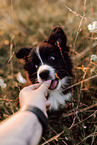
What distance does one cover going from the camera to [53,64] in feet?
8.07

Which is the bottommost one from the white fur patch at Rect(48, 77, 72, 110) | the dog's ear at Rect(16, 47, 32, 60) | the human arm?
the white fur patch at Rect(48, 77, 72, 110)

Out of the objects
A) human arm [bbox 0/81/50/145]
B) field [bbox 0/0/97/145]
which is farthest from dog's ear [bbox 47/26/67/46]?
human arm [bbox 0/81/50/145]

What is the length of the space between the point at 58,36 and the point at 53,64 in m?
0.51

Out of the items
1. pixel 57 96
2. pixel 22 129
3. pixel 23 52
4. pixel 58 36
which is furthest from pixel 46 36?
pixel 22 129

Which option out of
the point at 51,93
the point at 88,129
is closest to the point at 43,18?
the point at 51,93

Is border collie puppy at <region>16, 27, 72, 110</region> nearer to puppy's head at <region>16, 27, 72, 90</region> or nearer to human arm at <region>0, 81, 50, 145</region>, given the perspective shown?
puppy's head at <region>16, 27, 72, 90</region>

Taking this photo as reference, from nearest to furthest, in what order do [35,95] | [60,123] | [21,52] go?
[35,95]
[60,123]
[21,52]

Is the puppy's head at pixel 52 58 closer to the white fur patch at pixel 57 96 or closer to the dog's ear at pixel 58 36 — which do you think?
the dog's ear at pixel 58 36

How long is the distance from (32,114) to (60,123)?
1.51m

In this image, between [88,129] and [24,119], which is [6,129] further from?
[88,129]

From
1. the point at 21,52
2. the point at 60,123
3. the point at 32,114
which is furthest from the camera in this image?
the point at 21,52

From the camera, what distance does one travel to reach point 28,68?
279 cm

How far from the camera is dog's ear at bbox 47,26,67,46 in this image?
2.33 meters

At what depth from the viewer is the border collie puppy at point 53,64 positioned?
90.2 inches
